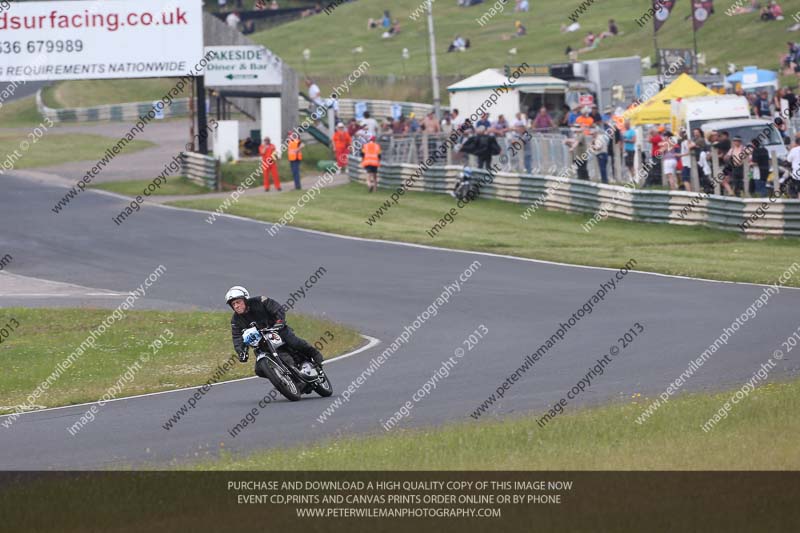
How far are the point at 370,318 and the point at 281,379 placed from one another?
605 cm

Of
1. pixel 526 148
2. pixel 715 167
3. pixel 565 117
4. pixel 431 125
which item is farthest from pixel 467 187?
pixel 715 167

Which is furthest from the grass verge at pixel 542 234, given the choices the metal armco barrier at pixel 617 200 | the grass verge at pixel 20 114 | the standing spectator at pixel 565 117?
the grass verge at pixel 20 114

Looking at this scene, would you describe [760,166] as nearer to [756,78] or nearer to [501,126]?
[501,126]

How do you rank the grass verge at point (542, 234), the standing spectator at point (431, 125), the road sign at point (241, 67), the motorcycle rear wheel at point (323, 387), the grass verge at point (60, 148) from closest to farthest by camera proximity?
Result: the motorcycle rear wheel at point (323, 387) → the grass verge at point (542, 234) → the standing spectator at point (431, 125) → the road sign at point (241, 67) → the grass verge at point (60, 148)

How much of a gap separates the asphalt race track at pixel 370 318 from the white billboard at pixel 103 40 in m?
7.53

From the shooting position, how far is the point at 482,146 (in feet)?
116

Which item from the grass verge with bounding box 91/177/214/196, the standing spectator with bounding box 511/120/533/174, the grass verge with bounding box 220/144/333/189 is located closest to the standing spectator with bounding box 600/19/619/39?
the grass verge with bounding box 220/144/333/189

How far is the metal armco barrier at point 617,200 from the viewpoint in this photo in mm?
26797

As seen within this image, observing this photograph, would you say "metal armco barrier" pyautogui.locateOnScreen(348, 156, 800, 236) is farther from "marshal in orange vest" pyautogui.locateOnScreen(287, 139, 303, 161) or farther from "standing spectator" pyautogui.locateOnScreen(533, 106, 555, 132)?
"standing spectator" pyautogui.locateOnScreen(533, 106, 555, 132)

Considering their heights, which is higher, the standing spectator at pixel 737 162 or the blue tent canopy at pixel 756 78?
the blue tent canopy at pixel 756 78

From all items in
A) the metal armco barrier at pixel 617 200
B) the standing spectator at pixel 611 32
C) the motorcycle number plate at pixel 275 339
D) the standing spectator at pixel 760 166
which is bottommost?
the motorcycle number plate at pixel 275 339

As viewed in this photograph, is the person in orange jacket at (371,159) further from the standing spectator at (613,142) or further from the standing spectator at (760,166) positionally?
the standing spectator at (760,166)

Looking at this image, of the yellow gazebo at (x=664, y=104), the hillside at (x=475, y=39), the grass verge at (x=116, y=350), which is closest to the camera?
the grass verge at (x=116, y=350)
